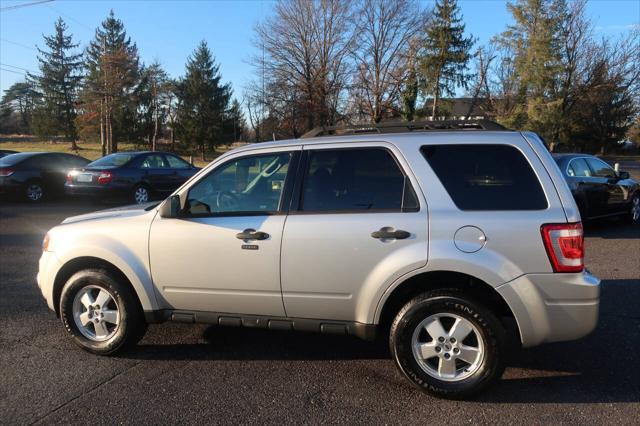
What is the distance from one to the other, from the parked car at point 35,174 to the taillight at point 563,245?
46.3 feet

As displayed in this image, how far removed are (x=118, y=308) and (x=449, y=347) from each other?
8.49 feet

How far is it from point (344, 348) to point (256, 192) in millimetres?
1541

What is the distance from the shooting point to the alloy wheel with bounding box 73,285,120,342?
4.07 meters

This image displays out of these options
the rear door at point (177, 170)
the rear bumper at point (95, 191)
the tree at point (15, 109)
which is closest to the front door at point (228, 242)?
the rear bumper at point (95, 191)

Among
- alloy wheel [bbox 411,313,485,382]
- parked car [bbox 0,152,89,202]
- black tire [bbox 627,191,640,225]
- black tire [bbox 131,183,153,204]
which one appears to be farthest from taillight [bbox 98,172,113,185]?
black tire [bbox 627,191,640,225]

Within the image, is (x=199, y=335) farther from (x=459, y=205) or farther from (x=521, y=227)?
(x=521, y=227)

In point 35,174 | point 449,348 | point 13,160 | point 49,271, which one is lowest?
point 449,348

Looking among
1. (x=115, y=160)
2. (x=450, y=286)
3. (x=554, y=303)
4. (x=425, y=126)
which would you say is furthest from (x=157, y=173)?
(x=554, y=303)

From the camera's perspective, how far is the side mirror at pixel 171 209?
3848 millimetres

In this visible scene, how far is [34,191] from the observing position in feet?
45.4

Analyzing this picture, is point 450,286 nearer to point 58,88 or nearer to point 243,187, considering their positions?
point 243,187

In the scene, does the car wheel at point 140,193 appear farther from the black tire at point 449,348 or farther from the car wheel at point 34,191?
the black tire at point 449,348

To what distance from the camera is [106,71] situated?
4112cm

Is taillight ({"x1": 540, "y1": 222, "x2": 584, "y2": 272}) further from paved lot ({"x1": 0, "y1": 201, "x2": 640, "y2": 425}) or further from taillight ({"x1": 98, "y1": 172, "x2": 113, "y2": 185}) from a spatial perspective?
taillight ({"x1": 98, "y1": 172, "x2": 113, "y2": 185})
